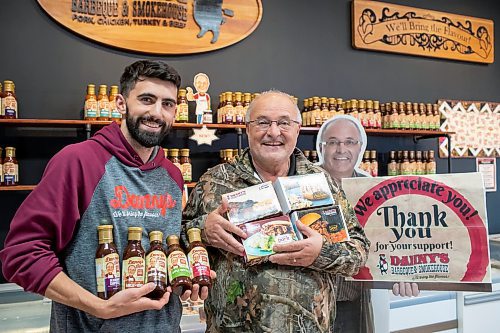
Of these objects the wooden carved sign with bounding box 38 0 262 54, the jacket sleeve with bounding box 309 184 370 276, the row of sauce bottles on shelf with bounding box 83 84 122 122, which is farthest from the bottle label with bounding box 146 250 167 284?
the wooden carved sign with bounding box 38 0 262 54

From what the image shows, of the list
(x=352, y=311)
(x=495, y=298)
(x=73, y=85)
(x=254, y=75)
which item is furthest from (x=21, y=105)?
(x=495, y=298)

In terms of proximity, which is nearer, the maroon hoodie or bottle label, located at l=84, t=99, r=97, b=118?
the maroon hoodie

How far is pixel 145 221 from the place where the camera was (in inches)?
50.7

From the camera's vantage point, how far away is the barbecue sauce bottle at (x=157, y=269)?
116 centimetres

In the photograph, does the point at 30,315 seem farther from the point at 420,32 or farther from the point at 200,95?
the point at 420,32

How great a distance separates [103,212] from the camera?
4.06ft

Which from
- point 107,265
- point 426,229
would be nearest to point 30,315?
point 107,265

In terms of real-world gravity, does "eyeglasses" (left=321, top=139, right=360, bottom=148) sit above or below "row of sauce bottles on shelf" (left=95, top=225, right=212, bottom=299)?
above

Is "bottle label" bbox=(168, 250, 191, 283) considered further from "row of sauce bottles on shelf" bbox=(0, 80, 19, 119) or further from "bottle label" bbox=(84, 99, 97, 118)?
"row of sauce bottles on shelf" bbox=(0, 80, 19, 119)

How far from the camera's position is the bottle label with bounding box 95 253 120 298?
1136 mm

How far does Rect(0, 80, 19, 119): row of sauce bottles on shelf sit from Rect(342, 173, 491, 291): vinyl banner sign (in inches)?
94.9

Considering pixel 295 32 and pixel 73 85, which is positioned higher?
pixel 295 32

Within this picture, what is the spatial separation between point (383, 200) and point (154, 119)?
978 millimetres

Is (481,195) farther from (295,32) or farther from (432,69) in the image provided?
(432,69)
